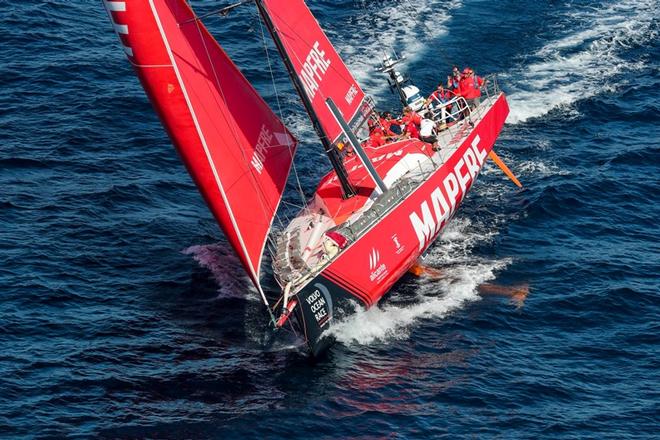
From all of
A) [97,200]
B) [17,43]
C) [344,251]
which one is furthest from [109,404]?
[17,43]

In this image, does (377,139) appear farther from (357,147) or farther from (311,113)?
(311,113)

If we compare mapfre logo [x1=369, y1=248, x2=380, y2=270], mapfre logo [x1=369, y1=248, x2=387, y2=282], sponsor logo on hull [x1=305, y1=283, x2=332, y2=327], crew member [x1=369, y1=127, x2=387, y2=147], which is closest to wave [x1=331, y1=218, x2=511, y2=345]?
sponsor logo on hull [x1=305, y1=283, x2=332, y2=327]

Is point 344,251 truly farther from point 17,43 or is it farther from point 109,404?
point 17,43

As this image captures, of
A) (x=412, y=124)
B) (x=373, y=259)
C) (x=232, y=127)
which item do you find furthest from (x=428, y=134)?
(x=232, y=127)

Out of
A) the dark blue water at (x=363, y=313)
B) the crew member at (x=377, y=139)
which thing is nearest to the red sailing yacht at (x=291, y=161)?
the crew member at (x=377, y=139)

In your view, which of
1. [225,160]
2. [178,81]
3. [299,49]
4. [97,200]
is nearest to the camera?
[178,81]

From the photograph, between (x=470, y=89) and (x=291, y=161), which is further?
(x=470, y=89)
